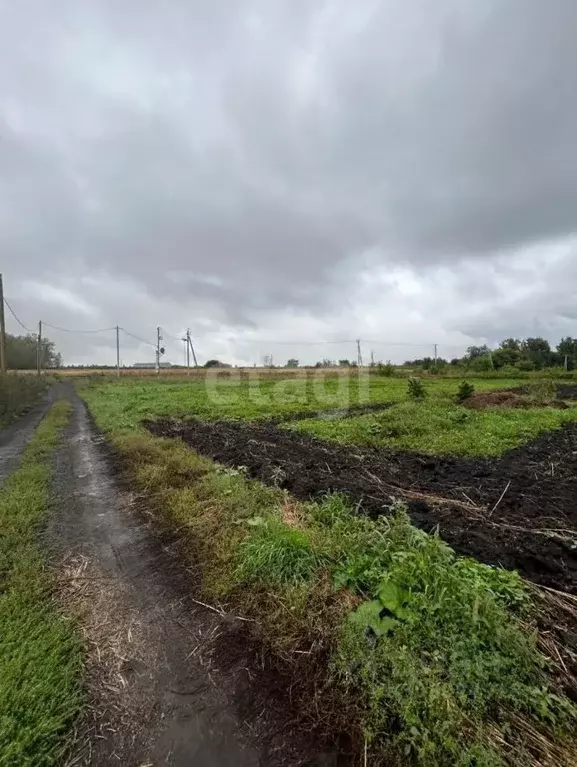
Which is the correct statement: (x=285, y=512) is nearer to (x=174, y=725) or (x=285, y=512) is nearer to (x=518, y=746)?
(x=174, y=725)

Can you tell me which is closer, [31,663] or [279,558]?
[31,663]

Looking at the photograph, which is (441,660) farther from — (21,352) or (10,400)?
(21,352)

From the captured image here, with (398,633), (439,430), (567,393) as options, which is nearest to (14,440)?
(439,430)

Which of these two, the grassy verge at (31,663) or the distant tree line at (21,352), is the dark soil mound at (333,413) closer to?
the grassy verge at (31,663)

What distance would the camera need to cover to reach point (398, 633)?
92.0 inches

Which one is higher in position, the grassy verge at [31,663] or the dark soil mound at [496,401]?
the dark soil mound at [496,401]

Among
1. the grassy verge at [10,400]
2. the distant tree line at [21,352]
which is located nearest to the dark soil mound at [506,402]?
the grassy verge at [10,400]

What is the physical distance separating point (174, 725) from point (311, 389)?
23349 mm

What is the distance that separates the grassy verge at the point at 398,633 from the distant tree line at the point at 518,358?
140ft

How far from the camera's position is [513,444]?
8672 millimetres

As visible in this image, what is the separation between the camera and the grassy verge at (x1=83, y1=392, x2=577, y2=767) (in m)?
1.87

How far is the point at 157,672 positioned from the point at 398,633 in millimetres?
1570

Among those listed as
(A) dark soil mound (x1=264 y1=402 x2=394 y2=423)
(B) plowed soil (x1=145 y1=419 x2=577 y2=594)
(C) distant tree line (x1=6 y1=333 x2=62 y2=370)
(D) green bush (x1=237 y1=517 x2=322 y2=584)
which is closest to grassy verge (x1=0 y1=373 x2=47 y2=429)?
(A) dark soil mound (x1=264 y1=402 x2=394 y2=423)

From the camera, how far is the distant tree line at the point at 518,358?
43.8 meters
